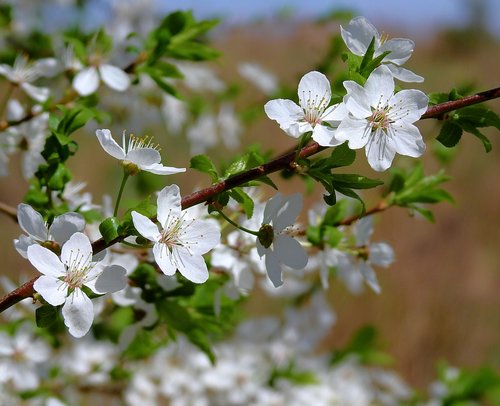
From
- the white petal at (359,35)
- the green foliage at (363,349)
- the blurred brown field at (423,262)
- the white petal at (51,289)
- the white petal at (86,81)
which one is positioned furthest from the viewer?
the blurred brown field at (423,262)

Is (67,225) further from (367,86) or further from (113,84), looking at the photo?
(113,84)

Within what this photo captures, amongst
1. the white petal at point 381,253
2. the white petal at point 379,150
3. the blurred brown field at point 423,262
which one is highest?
the white petal at point 379,150

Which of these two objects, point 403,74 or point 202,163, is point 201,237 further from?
point 403,74

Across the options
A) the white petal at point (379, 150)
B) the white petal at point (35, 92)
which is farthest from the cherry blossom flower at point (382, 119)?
the white petal at point (35, 92)

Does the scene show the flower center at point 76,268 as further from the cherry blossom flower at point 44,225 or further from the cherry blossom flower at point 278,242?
the cherry blossom flower at point 278,242

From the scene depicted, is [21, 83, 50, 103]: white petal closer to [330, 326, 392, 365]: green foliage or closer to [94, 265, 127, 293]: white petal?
[94, 265, 127, 293]: white petal

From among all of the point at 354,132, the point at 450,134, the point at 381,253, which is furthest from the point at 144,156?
the point at 381,253

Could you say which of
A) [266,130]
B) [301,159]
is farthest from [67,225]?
[266,130]

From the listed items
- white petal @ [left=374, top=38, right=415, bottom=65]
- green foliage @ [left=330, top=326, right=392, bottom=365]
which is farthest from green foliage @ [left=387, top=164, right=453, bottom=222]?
green foliage @ [left=330, top=326, right=392, bottom=365]
